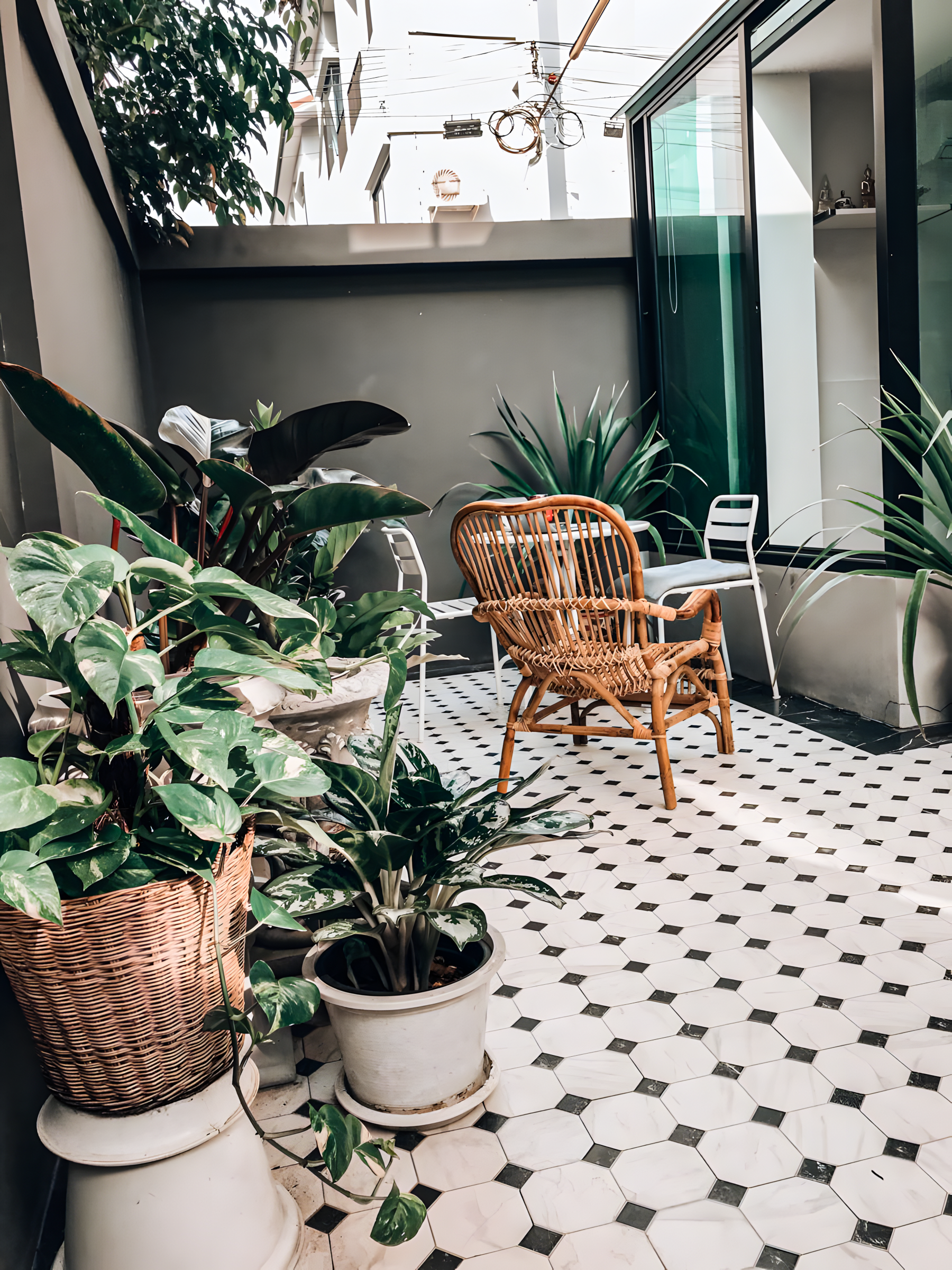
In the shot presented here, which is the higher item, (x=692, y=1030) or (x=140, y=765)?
(x=140, y=765)

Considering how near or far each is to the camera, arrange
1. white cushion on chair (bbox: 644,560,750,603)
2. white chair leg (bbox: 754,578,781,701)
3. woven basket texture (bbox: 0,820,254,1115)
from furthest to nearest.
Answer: white chair leg (bbox: 754,578,781,701) < white cushion on chair (bbox: 644,560,750,603) < woven basket texture (bbox: 0,820,254,1115)

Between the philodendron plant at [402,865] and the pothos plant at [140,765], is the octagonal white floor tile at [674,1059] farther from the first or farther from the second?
the pothos plant at [140,765]

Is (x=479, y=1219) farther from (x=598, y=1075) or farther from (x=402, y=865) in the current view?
(x=402, y=865)

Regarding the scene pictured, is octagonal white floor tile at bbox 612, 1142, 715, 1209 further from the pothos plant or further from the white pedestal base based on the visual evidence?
the white pedestal base

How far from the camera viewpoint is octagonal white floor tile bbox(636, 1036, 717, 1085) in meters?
1.74

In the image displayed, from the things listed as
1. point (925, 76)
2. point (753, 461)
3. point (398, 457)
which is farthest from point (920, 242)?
point (398, 457)

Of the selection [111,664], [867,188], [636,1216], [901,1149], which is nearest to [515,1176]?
[636,1216]

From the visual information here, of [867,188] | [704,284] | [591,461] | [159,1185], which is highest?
[867,188]

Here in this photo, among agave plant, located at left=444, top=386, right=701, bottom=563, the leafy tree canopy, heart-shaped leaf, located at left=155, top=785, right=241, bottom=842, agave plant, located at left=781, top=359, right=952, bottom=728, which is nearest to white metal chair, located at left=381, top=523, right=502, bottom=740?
agave plant, located at left=444, top=386, right=701, bottom=563

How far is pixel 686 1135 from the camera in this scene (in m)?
1.57

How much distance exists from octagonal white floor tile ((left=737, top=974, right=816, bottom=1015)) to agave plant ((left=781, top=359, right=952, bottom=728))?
2.88ft

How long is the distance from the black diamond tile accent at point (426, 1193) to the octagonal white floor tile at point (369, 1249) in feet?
0.10

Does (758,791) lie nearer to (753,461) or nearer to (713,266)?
(753,461)

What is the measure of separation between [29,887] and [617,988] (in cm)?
150
